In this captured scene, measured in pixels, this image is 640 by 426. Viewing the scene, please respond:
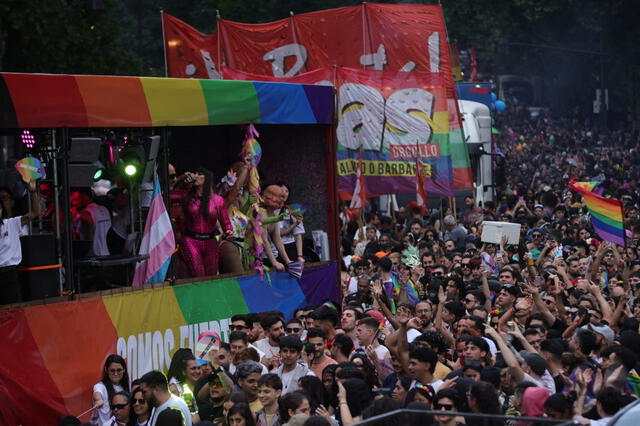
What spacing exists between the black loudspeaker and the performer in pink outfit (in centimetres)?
221

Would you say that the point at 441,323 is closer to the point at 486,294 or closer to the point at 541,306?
the point at 541,306

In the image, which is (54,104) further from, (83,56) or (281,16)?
(281,16)

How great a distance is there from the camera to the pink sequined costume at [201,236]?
42.9 ft

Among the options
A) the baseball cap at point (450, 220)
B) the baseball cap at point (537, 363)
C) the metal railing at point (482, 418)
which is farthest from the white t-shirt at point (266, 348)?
the baseball cap at point (450, 220)

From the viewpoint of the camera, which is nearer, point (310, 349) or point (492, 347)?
point (310, 349)

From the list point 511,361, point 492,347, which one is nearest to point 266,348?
point 492,347

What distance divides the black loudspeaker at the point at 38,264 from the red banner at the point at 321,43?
938 cm

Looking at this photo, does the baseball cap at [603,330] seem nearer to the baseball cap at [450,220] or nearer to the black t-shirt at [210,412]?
the black t-shirt at [210,412]

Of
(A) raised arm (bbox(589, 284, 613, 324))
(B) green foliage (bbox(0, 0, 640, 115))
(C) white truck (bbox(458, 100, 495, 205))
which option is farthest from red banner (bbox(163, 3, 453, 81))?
(A) raised arm (bbox(589, 284, 613, 324))

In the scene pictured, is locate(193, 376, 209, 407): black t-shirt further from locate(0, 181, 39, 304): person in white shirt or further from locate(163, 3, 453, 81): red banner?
locate(163, 3, 453, 81): red banner

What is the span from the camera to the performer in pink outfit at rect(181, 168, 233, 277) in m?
13.0

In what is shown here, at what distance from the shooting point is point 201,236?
13172 mm

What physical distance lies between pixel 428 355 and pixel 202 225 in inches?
187

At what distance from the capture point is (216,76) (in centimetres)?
2038
